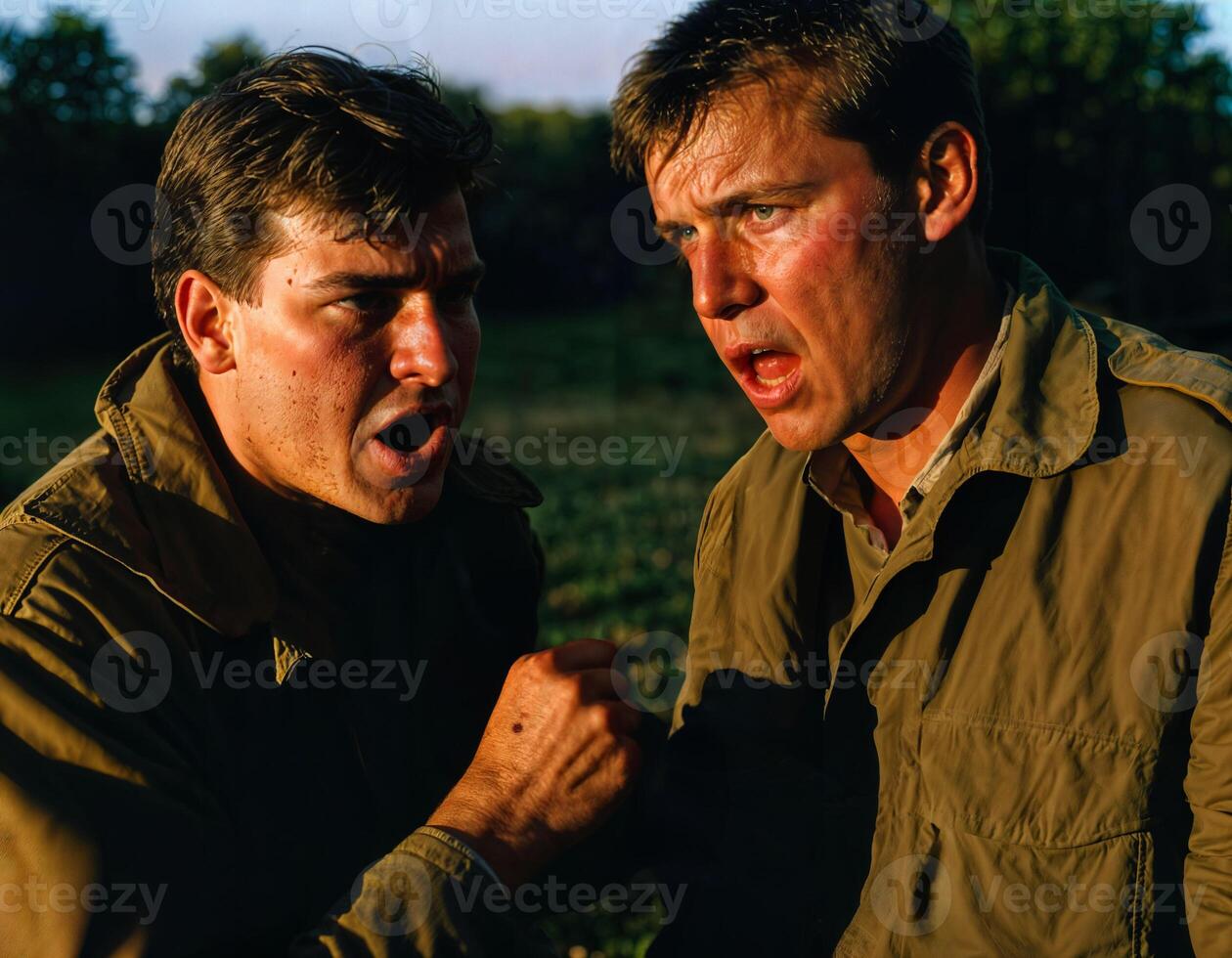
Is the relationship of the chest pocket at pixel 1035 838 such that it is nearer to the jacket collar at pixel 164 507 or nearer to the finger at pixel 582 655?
the finger at pixel 582 655

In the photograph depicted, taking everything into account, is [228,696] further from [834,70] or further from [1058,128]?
[1058,128]

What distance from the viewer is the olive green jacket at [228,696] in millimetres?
2506

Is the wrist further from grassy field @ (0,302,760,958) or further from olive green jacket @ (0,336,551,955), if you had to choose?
grassy field @ (0,302,760,958)

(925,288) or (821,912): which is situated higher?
Answer: (925,288)

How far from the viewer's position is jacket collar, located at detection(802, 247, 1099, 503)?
2719mm

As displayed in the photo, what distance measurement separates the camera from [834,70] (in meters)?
3.02

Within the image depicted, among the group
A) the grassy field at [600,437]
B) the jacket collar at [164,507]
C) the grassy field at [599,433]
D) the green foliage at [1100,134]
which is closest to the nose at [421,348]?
the jacket collar at [164,507]

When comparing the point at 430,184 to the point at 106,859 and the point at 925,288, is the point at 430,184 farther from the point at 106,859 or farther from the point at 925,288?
the point at 106,859

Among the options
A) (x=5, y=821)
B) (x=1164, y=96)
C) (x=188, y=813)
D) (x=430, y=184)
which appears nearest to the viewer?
(x=5, y=821)

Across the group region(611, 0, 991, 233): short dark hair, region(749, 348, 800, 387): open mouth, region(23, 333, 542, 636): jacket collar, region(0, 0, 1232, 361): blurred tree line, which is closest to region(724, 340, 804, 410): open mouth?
region(749, 348, 800, 387): open mouth

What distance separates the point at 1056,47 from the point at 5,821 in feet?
35.9

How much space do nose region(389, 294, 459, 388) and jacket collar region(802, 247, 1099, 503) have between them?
1.27 meters

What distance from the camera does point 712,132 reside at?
3068 mm

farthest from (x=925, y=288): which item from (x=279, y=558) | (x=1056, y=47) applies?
(x=1056, y=47)
